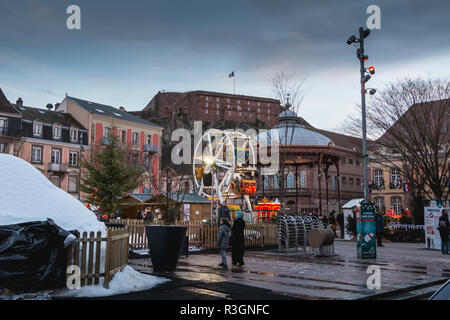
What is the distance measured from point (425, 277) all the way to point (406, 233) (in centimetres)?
1639

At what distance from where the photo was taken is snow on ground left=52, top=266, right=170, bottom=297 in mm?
7363

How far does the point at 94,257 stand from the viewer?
7.98 m

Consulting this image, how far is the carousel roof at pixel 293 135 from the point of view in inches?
1051

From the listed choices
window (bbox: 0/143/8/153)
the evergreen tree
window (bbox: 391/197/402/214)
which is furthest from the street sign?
window (bbox: 391/197/402/214)

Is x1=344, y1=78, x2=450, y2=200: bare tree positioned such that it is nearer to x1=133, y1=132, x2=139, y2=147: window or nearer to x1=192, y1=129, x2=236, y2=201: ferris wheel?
x1=192, y1=129, x2=236, y2=201: ferris wheel

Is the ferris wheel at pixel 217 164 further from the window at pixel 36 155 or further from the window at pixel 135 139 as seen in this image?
the window at pixel 135 139

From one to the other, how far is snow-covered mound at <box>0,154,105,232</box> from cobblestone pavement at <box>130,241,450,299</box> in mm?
2964

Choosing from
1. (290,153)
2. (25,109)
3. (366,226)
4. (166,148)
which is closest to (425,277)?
(366,226)

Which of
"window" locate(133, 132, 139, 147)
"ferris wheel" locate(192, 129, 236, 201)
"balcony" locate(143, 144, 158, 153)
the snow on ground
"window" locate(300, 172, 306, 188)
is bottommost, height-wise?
the snow on ground

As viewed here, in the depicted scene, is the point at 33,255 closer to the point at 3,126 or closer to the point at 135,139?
the point at 3,126

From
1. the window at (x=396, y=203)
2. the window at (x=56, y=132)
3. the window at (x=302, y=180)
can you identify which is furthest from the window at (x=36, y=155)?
the window at (x=396, y=203)

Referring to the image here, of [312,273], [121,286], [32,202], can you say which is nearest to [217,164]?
[312,273]

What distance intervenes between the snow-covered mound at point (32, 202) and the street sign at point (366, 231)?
941cm
